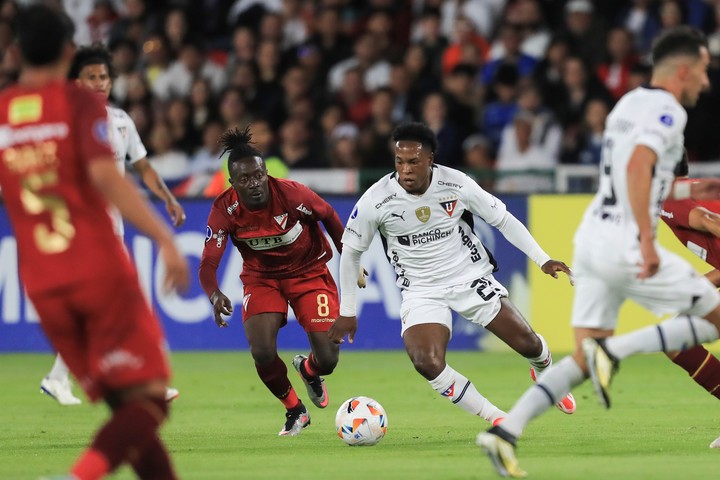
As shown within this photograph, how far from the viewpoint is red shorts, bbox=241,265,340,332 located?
31.4 ft

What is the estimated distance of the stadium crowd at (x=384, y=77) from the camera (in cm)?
1584

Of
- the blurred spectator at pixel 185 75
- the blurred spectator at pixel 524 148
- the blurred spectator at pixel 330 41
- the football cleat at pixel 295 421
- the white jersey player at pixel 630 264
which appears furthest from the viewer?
the blurred spectator at pixel 185 75

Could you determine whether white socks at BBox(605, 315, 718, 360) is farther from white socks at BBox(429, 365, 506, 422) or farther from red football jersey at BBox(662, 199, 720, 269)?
red football jersey at BBox(662, 199, 720, 269)

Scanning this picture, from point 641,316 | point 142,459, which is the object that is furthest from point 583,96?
point 142,459

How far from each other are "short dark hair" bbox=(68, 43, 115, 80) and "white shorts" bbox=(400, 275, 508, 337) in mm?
3129

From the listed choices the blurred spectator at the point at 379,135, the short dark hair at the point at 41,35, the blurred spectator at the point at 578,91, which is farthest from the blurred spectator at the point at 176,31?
the short dark hair at the point at 41,35

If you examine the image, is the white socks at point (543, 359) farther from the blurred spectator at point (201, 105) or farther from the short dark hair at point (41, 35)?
the blurred spectator at point (201, 105)

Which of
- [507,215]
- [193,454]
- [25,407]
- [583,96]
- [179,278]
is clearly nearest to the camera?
[179,278]

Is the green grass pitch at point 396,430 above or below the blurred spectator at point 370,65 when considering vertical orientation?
below

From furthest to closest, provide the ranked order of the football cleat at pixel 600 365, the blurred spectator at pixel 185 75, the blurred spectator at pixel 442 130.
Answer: the blurred spectator at pixel 185 75, the blurred spectator at pixel 442 130, the football cleat at pixel 600 365

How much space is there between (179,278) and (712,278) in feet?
16.2

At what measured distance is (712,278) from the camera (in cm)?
899

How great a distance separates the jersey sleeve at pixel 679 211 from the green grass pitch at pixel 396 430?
1.34 meters

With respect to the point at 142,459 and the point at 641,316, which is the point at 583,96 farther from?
the point at 142,459
